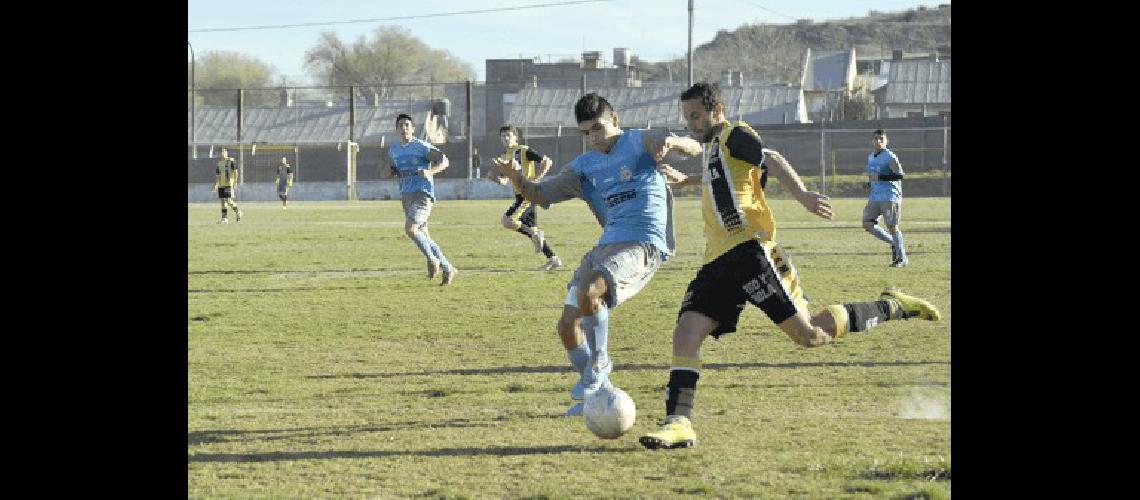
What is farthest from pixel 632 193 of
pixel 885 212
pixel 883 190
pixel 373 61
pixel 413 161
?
pixel 373 61

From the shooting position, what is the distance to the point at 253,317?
13734 millimetres

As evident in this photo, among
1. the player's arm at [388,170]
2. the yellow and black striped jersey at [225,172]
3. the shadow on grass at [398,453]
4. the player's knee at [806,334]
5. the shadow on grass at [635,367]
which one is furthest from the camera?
the yellow and black striped jersey at [225,172]

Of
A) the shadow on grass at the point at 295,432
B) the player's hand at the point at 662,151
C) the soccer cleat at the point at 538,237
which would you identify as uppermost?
the player's hand at the point at 662,151

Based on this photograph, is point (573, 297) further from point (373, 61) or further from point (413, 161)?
point (373, 61)

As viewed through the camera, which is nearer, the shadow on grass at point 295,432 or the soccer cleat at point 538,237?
the shadow on grass at point 295,432

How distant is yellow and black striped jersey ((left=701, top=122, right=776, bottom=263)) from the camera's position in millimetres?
7484

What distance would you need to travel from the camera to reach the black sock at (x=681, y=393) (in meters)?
7.25

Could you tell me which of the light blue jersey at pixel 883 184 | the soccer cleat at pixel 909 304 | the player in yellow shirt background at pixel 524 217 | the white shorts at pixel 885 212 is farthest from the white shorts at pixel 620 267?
the light blue jersey at pixel 883 184

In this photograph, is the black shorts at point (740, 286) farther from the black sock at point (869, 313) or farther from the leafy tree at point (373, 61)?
the leafy tree at point (373, 61)

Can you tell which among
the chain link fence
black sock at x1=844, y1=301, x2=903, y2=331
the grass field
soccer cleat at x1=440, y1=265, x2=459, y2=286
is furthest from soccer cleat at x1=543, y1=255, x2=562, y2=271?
black sock at x1=844, y1=301, x2=903, y2=331
